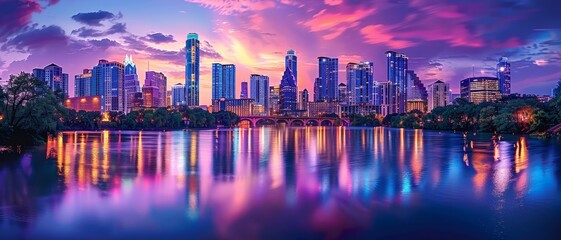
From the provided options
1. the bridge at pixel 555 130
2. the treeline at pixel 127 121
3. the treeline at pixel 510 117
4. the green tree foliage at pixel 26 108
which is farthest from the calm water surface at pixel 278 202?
the treeline at pixel 127 121

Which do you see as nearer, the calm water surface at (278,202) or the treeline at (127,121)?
the calm water surface at (278,202)

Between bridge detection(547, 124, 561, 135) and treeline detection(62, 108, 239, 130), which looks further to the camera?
treeline detection(62, 108, 239, 130)

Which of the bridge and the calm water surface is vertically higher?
the bridge

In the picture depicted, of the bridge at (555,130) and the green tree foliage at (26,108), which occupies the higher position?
the green tree foliage at (26,108)

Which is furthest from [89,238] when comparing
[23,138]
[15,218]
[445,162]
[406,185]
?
[23,138]

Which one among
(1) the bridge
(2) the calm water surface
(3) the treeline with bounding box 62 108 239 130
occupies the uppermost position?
(3) the treeline with bounding box 62 108 239 130

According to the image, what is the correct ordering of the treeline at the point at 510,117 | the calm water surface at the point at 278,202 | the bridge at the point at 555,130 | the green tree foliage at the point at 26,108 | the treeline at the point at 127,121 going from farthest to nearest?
the treeline at the point at 127,121, the treeline at the point at 510,117, the bridge at the point at 555,130, the green tree foliage at the point at 26,108, the calm water surface at the point at 278,202

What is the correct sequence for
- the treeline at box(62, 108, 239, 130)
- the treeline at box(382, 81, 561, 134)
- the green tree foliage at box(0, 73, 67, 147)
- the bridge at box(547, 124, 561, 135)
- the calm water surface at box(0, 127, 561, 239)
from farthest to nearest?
the treeline at box(62, 108, 239, 130), the treeline at box(382, 81, 561, 134), the bridge at box(547, 124, 561, 135), the green tree foliage at box(0, 73, 67, 147), the calm water surface at box(0, 127, 561, 239)

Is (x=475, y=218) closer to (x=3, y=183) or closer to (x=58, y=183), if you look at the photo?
(x=58, y=183)

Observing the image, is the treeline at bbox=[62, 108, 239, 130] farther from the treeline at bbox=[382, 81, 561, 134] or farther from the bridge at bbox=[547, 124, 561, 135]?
the bridge at bbox=[547, 124, 561, 135]

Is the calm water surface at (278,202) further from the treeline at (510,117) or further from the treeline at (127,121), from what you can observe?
the treeline at (127,121)

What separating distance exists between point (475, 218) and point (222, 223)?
9983 mm

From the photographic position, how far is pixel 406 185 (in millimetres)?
24562

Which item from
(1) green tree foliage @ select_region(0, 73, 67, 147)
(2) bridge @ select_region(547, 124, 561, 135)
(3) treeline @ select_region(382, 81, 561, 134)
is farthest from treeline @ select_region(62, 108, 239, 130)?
(2) bridge @ select_region(547, 124, 561, 135)
